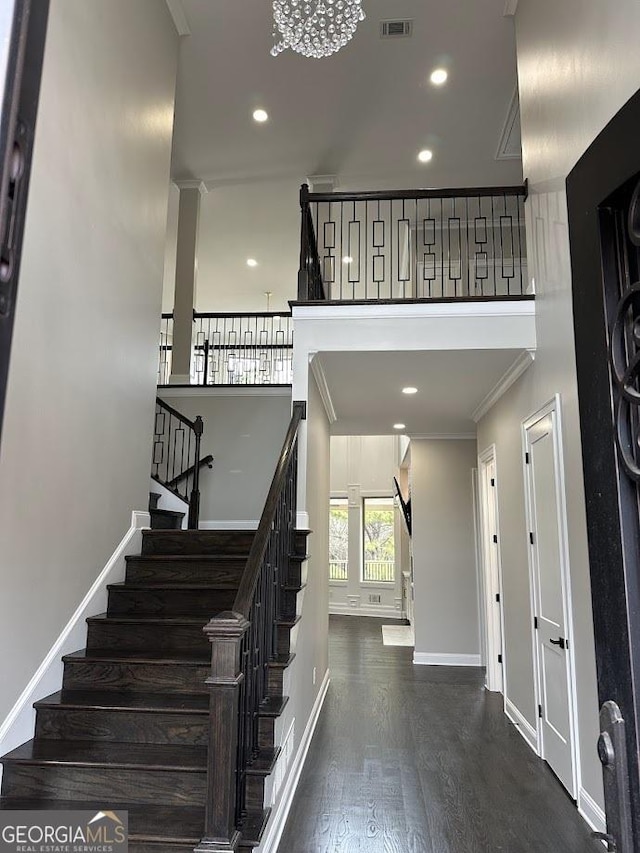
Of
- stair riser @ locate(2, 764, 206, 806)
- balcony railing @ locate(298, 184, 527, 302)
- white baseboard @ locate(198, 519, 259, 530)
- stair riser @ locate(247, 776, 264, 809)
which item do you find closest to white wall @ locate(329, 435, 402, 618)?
balcony railing @ locate(298, 184, 527, 302)

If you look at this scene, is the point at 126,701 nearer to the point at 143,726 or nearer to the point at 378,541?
the point at 143,726

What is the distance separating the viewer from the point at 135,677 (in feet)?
9.86

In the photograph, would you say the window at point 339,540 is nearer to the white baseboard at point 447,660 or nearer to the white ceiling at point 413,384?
the white baseboard at point 447,660

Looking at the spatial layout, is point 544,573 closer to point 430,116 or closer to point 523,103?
point 523,103

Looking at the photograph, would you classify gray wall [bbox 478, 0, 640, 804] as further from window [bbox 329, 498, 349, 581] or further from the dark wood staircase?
window [bbox 329, 498, 349, 581]

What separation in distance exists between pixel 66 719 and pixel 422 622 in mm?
5255

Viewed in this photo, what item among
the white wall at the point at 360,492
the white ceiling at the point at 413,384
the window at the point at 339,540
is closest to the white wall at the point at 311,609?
the white ceiling at the point at 413,384

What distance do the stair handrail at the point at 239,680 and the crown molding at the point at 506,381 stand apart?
2.27 metres

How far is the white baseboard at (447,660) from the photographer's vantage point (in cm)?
703

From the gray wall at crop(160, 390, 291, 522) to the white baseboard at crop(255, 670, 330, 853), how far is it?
239cm

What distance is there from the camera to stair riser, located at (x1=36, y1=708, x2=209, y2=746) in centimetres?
270

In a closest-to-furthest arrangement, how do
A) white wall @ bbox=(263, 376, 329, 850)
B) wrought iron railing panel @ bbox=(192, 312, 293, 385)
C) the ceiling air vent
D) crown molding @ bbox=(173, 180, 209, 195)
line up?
white wall @ bbox=(263, 376, 329, 850)
the ceiling air vent
crown molding @ bbox=(173, 180, 209, 195)
wrought iron railing panel @ bbox=(192, 312, 293, 385)

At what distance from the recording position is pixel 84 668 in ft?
9.75

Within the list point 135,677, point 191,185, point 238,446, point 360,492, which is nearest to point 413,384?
point 238,446
